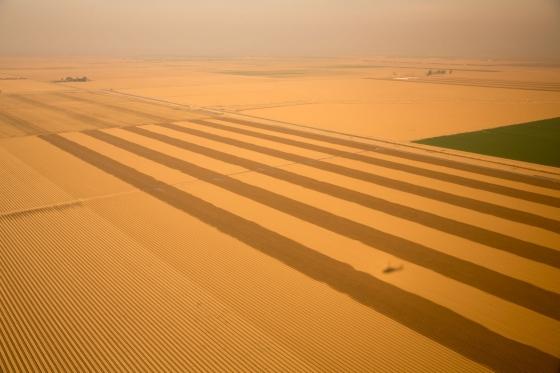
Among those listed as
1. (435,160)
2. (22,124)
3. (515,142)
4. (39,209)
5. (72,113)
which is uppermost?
(72,113)

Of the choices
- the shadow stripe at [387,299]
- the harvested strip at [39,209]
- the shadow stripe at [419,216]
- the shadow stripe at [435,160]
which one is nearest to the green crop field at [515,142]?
the shadow stripe at [435,160]

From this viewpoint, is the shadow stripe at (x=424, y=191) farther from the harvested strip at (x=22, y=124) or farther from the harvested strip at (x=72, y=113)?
the harvested strip at (x=22, y=124)

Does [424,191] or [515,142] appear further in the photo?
[515,142]

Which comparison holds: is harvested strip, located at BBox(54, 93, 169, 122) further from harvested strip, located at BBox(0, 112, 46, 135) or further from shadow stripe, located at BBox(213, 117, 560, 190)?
shadow stripe, located at BBox(213, 117, 560, 190)

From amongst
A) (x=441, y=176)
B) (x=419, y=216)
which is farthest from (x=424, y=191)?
(x=419, y=216)

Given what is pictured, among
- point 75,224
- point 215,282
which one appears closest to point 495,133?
point 215,282

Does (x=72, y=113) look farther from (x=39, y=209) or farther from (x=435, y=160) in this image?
(x=435, y=160)
